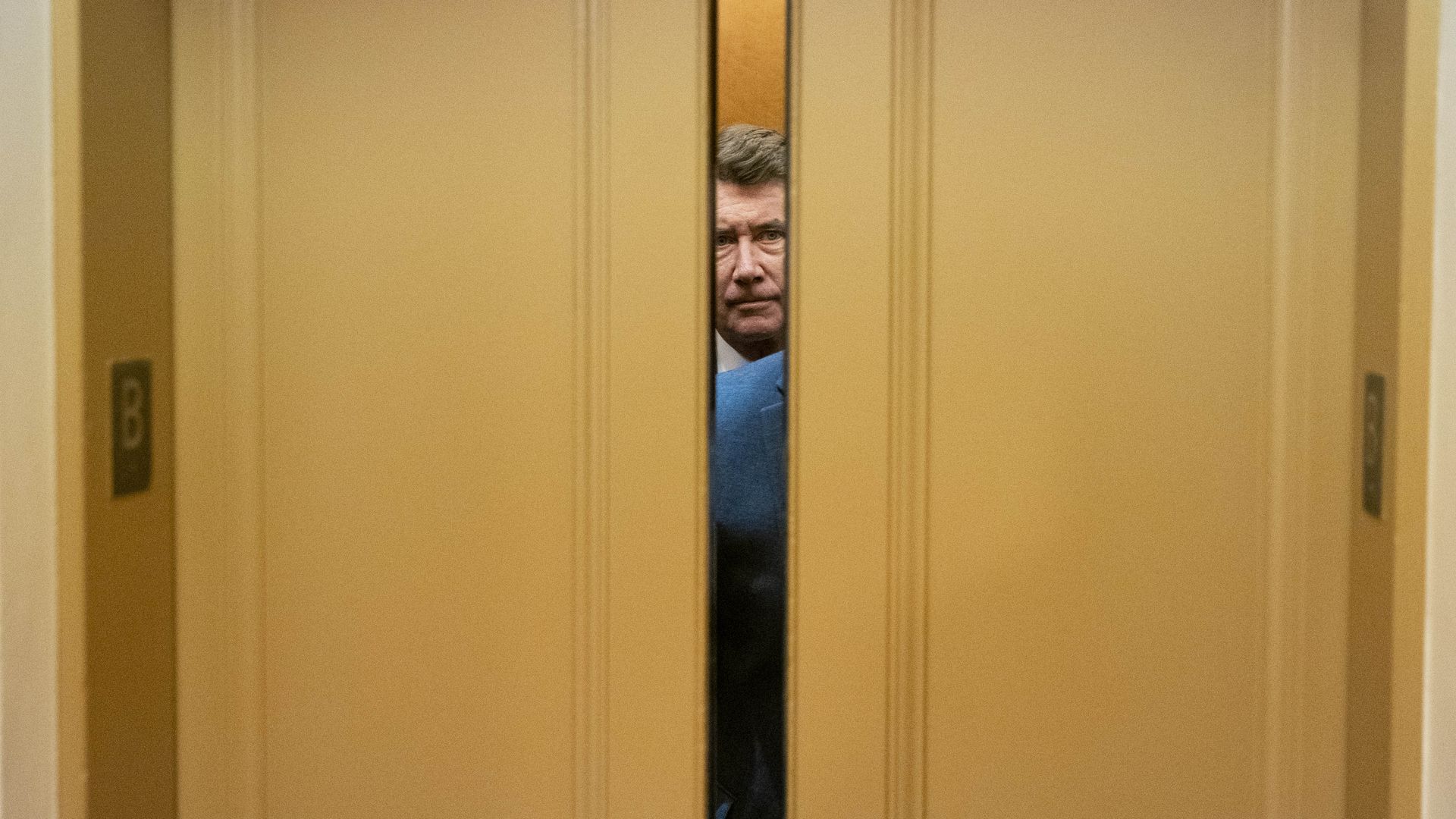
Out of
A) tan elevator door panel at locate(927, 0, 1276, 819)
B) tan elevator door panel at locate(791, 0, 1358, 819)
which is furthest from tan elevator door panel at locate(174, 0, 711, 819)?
tan elevator door panel at locate(927, 0, 1276, 819)

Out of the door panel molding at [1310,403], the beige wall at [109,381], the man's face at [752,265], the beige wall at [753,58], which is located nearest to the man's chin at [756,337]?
the man's face at [752,265]

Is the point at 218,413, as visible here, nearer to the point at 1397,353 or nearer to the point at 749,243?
the point at 749,243

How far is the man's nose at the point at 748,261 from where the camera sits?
158 cm

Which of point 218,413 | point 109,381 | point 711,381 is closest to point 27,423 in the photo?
point 109,381

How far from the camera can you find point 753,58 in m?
1.55

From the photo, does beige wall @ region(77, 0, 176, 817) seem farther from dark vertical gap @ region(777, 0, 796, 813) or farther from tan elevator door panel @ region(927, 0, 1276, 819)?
tan elevator door panel @ region(927, 0, 1276, 819)

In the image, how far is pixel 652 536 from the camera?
162 cm

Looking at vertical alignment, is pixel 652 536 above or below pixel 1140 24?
below

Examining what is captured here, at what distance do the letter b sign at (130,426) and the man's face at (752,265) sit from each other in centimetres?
62

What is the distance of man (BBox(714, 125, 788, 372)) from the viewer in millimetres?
1564

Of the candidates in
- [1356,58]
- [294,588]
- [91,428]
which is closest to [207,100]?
[91,428]

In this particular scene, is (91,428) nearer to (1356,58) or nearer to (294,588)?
(294,588)

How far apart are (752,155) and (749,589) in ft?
1.53

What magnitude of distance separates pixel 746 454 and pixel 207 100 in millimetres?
705
